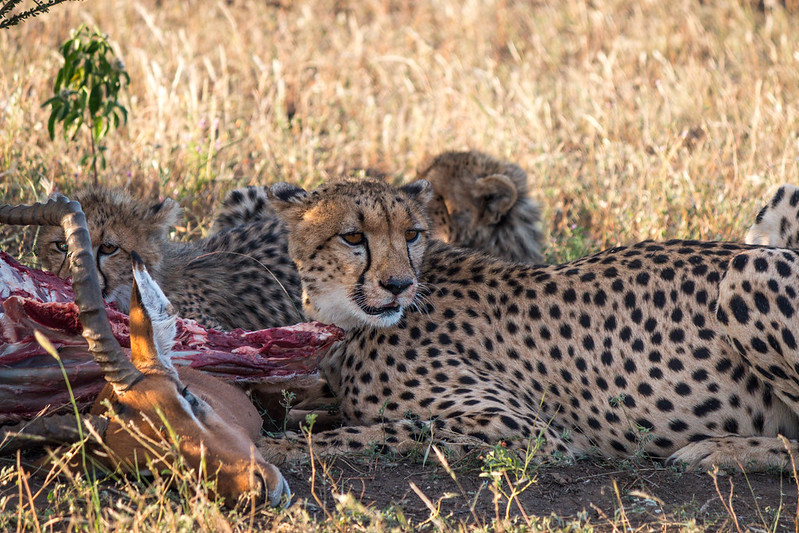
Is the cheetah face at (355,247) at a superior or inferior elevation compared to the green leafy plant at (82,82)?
inferior

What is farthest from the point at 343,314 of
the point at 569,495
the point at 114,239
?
the point at 569,495

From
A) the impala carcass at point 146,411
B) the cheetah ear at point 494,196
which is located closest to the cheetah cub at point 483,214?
the cheetah ear at point 494,196

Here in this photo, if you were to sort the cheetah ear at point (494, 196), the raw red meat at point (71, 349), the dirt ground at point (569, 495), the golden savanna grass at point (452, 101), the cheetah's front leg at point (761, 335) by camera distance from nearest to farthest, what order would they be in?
the dirt ground at point (569, 495) < the raw red meat at point (71, 349) < the cheetah's front leg at point (761, 335) < the cheetah ear at point (494, 196) < the golden savanna grass at point (452, 101)

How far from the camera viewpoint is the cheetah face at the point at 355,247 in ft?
12.3

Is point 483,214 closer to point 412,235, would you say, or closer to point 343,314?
point 412,235

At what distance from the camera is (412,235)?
12.9ft

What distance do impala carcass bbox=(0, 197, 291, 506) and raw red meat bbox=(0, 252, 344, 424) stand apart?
0.40m

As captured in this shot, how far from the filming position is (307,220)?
395cm

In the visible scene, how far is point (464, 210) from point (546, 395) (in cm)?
192

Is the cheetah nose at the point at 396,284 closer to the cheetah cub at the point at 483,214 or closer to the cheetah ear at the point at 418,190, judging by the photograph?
the cheetah ear at the point at 418,190

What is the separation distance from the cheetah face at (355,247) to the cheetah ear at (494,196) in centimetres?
147

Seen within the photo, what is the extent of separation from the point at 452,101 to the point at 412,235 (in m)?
4.02

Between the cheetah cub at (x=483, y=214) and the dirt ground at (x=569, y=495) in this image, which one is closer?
the dirt ground at (x=569, y=495)

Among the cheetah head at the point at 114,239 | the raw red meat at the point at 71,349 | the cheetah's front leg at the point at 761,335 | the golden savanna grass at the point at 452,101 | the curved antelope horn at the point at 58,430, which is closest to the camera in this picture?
the curved antelope horn at the point at 58,430
